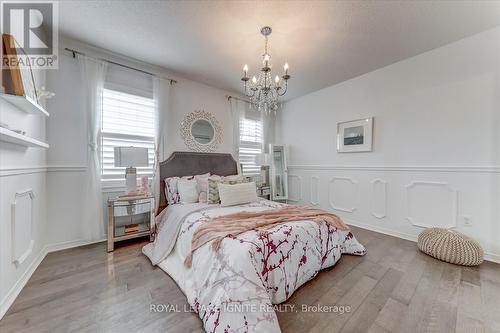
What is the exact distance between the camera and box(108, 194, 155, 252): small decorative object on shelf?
2.38 metres

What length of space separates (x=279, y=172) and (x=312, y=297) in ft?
10.2

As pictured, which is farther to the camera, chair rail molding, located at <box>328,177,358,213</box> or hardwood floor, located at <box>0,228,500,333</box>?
chair rail molding, located at <box>328,177,358,213</box>

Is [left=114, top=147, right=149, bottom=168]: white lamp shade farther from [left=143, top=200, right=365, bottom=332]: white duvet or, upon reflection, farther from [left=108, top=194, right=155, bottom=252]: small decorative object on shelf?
[left=143, top=200, right=365, bottom=332]: white duvet

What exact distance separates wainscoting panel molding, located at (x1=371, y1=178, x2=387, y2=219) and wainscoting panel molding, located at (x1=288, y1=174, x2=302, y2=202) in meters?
1.53

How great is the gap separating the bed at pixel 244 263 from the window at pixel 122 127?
1049 millimetres

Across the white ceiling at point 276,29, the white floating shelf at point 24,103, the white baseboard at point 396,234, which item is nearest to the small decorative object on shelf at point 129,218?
the white floating shelf at point 24,103

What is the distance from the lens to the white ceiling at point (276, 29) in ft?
6.13

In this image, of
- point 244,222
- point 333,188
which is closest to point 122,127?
point 244,222

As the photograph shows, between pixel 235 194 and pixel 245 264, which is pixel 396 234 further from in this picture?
pixel 245 264

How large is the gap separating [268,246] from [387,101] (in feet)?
10.2

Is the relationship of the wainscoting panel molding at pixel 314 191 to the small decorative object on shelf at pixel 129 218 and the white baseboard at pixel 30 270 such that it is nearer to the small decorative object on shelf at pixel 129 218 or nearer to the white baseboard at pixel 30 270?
the small decorative object on shelf at pixel 129 218

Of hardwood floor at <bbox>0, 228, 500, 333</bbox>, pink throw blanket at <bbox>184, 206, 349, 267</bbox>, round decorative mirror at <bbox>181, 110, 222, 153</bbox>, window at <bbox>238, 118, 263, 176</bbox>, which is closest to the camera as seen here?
hardwood floor at <bbox>0, 228, 500, 333</bbox>

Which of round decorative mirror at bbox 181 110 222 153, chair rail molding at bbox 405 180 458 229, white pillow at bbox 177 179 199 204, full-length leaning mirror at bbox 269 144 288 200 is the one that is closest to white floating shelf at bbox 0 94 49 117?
white pillow at bbox 177 179 199 204

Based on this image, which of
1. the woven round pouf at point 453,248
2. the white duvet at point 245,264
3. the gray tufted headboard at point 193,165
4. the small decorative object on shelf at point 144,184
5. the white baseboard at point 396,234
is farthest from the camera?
the gray tufted headboard at point 193,165
